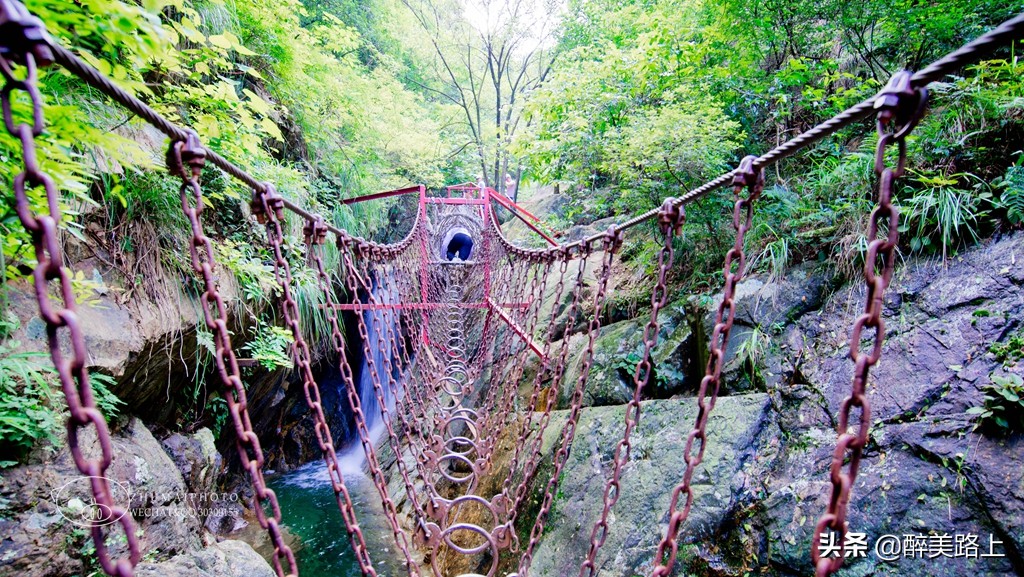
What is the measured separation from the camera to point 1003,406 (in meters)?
1.32

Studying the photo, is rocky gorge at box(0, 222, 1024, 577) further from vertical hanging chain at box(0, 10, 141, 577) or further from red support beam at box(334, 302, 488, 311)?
vertical hanging chain at box(0, 10, 141, 577)

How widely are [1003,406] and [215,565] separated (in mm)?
2898

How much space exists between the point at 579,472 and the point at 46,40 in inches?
81.7

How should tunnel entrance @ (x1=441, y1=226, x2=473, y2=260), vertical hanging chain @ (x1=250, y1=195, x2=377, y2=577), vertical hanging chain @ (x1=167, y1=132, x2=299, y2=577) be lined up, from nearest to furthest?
1. vertical hanging chain @ (x1=167, y1=132, x2=299, y2=577)
2. vertical hanging chain @ (x1=250, y1=195, x2=377, y2=577)
3. tunnel entrance @ (x1=441, y1=226, x2=473, y2=260)

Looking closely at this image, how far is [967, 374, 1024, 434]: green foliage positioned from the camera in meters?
1.29

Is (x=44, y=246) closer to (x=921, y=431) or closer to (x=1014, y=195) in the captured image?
(x=921, y=431)

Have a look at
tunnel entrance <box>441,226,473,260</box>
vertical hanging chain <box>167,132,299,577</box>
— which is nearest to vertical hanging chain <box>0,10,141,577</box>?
vertical hanging chain <box>167,132,299,577</box>

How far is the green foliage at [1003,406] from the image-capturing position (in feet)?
4.25

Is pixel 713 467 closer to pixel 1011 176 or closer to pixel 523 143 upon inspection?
pixel 1011 176

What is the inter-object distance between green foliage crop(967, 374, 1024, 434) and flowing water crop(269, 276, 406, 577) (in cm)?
202

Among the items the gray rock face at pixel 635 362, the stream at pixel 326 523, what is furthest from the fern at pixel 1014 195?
the stream at pixel 326 523

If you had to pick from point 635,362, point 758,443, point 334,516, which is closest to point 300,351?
point 758,443

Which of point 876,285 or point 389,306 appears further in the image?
point 389,306

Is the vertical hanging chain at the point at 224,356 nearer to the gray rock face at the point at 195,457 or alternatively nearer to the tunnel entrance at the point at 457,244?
the gray rock face at the point at 195,457
